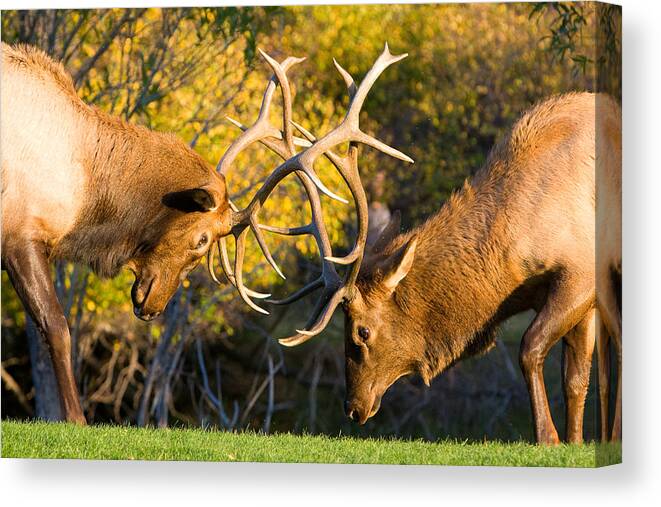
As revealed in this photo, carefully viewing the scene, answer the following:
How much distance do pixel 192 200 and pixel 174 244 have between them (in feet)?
1.02

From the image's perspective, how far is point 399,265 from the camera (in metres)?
9.80

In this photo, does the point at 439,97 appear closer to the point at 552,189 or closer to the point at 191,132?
the point at 191,132

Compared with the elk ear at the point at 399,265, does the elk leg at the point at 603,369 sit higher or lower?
lower

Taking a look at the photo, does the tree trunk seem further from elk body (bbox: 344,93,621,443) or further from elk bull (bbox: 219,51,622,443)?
elk body (bbox: 344,93,621,443)

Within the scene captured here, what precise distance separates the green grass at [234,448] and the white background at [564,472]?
8 cm

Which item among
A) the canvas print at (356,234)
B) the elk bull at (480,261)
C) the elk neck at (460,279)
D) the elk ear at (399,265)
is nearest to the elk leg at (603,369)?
the canvas print at (356,234)

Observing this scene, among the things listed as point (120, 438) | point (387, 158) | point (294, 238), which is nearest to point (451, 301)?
point (120, 438)

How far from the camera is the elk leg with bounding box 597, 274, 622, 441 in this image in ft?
29.5

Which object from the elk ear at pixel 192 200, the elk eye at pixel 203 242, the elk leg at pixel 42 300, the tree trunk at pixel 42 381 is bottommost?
the tree trunk at pixel 42 381

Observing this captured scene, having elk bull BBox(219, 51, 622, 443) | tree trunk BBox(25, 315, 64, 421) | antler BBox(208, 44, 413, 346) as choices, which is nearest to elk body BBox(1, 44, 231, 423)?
antler BBox(208, 44, 413, 346)

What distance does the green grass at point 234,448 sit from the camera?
9070mm

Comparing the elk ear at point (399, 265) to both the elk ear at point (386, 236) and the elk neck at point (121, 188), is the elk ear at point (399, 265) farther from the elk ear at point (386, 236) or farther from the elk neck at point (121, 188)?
the elk neck at point (121, 188)

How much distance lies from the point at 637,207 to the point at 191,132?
533 cm

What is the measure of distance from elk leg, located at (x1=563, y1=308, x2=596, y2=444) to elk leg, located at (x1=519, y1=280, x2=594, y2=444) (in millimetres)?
182
